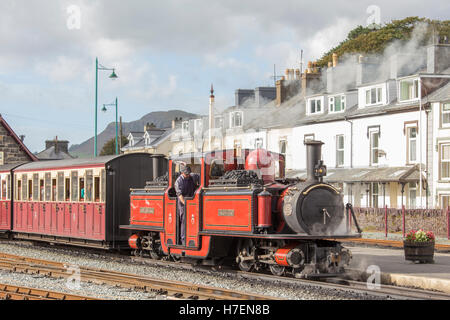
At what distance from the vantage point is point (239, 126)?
48.6m

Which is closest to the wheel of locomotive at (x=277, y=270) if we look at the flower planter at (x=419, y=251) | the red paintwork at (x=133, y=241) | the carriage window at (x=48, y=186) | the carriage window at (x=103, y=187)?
the flower planter at (x=419, y=251)

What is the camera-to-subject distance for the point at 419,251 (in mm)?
17031

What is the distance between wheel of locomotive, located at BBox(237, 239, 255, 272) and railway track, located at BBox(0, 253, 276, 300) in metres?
2.01

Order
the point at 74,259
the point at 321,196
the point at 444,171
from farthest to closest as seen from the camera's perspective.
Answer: the point at 444,171 → the point at 74,259 → the point at 321,196

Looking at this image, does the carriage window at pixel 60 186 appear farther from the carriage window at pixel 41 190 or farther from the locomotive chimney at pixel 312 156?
the locomotive chimney at pixel 312 156

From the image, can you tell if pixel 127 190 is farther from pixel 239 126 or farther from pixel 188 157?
pixel 239 126

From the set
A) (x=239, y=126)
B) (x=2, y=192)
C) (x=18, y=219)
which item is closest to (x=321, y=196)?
(x=18, y=219)

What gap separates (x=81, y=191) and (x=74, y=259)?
2400mm

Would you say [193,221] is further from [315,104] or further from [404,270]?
[315,104]

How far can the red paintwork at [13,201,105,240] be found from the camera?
20.2 m

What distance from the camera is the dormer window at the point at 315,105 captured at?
42.6 m

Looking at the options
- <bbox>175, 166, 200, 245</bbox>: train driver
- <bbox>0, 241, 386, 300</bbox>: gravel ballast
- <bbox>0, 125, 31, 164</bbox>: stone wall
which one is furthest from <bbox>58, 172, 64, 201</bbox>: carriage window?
<bbox>0, 125, 31, 164</bbox>: stone wall

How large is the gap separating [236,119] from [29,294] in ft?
124
